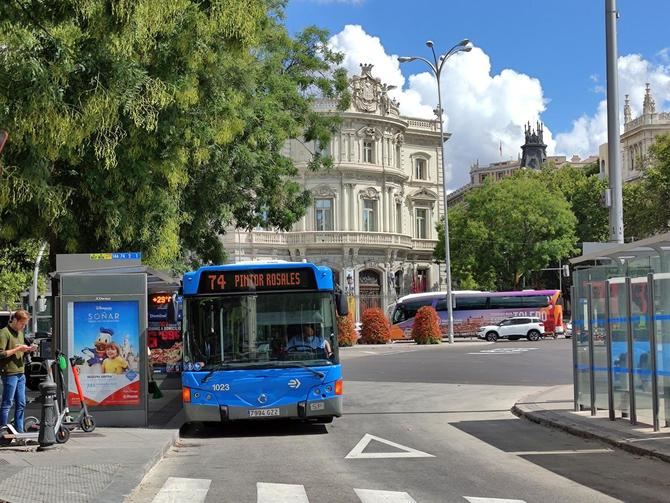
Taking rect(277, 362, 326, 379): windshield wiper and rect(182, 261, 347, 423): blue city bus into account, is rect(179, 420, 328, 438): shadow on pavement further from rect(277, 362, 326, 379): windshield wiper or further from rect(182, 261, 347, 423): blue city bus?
rect(277, 362, 326, 379): windshield wiper

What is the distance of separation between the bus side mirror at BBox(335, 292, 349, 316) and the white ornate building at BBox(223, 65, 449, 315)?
51.3 metres

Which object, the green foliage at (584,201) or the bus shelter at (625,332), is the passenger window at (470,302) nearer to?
the green foliage at (584,201)

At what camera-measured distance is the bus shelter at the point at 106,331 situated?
1391 cm

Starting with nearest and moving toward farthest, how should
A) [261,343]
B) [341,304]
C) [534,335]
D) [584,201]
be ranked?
1. [261,343]
2. [341,304]
3. [534,335]
4. [584,201]

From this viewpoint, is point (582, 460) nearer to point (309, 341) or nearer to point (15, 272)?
point (309, 341)

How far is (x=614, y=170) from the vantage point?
1518cm

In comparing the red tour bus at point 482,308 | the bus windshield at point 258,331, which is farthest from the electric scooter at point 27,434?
the red tour bus at point 482,308

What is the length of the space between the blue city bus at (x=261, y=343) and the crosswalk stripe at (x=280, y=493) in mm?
4217

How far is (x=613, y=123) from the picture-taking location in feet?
50.2

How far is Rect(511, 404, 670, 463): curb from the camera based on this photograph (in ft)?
35.5

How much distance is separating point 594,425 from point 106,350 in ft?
25.7

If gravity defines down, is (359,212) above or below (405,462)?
above

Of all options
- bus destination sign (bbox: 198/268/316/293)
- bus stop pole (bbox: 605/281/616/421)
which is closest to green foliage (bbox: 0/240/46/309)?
bus destination sign (bbox: 198/268/316/293)

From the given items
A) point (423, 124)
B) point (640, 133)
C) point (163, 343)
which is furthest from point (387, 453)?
point (640, 133)
